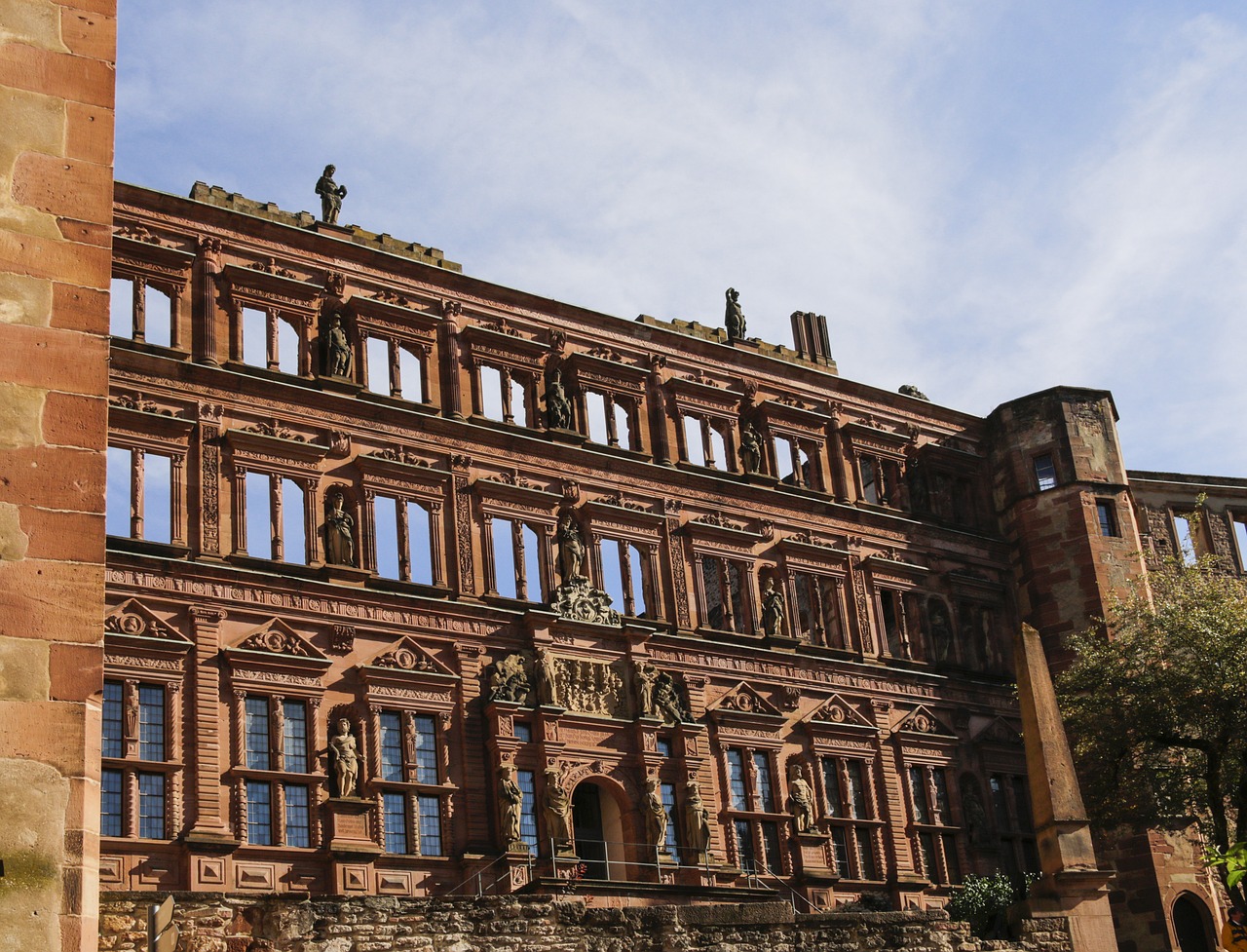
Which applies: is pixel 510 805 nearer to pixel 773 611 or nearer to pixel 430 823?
pixel 430 823

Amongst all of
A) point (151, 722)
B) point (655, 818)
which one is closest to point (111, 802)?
point (151, 722)

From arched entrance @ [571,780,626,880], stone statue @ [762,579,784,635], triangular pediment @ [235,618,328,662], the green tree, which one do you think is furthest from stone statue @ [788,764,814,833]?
triangular pediment @ [235,618,328,662]

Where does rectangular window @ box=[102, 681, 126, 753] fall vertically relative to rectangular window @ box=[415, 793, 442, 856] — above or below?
above

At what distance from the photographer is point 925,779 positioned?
134ft

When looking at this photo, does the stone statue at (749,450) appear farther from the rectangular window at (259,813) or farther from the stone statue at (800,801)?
the rectangular window at (259,813)

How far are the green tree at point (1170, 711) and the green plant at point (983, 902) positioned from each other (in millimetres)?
4145

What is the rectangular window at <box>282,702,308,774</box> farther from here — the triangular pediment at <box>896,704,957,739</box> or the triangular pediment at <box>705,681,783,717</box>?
the triangular pediment at <box>896,704,957,739</box>

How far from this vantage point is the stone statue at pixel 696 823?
3522 cm

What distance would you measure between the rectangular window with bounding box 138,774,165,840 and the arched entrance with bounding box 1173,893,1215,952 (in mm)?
25369

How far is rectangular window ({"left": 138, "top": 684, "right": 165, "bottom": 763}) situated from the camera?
96.4ft

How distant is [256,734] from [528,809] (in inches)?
233

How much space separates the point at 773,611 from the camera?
3994 centimetres

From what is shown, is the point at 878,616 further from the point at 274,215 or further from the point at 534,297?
the point at 274,215

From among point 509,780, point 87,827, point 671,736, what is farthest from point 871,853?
point 87,827
